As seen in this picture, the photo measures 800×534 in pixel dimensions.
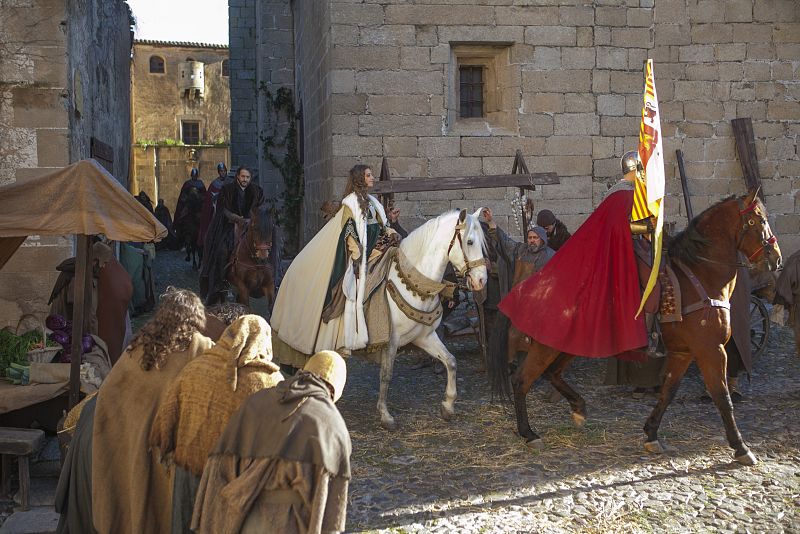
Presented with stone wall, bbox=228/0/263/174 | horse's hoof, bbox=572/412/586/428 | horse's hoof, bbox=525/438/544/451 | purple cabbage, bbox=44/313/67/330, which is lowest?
horse's hoof, bbox=525/438/544/451

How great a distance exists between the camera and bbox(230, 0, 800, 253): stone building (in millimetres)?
10742

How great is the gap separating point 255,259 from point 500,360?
4455mm

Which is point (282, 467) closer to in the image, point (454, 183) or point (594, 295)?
point (594, 295)

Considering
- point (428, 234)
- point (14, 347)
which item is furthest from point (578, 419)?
point (14, 347)

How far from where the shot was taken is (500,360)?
6.76 metres

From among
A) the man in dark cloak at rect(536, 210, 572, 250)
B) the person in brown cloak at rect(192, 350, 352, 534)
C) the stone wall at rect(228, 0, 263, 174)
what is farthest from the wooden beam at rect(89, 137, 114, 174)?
the stone wall at rect(228, 0, 263, 174)

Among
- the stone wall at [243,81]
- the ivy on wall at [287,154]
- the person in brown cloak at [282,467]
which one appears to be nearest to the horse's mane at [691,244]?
the person in brown cloak at [282,467]

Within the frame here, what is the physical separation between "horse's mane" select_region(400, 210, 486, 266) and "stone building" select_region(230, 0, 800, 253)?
4.17 meters

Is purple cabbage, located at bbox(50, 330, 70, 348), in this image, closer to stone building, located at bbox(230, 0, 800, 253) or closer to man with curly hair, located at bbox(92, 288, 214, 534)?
man with curly hair, located at bbox(92, 288, 214, 534)

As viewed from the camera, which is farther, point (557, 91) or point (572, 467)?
→ point (557, 91)

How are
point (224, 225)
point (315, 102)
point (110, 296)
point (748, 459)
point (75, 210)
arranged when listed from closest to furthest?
1. point (75, 210)
2. point (748, 459)
3. point (110, 296)
4. point (224, 225)
5. point (315, 102)

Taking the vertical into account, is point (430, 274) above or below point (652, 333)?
above

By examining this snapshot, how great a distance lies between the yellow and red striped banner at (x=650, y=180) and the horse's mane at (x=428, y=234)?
1.29 metres

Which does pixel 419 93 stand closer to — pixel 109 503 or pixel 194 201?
pixel 109 503
